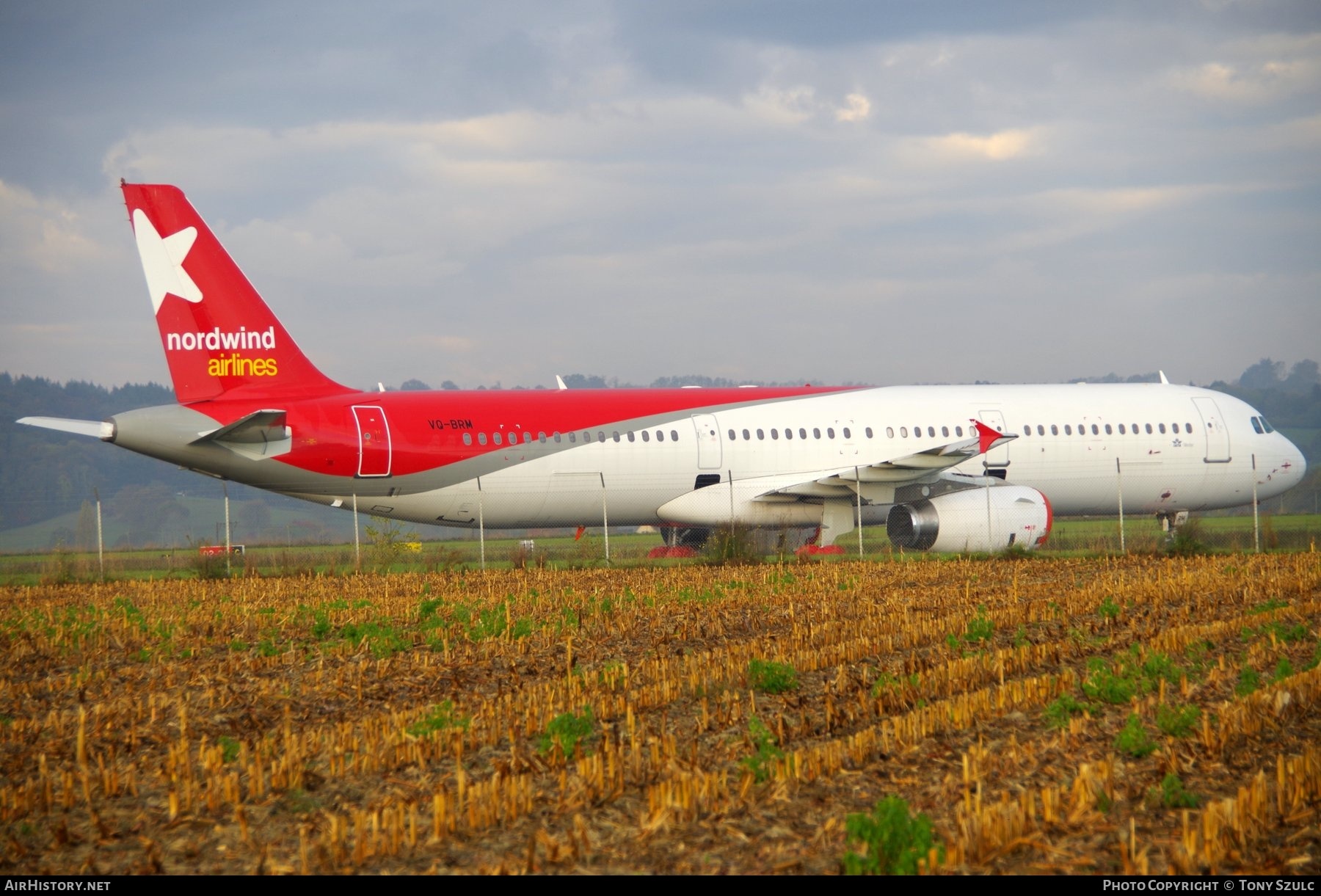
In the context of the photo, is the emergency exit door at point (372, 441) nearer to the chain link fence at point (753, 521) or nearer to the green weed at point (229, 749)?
the chain link fence at point (753, 521)

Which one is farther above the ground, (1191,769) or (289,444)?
(289,444)

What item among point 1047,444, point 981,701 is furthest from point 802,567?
point 981,701

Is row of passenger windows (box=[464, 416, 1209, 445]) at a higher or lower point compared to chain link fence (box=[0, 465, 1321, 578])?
higher

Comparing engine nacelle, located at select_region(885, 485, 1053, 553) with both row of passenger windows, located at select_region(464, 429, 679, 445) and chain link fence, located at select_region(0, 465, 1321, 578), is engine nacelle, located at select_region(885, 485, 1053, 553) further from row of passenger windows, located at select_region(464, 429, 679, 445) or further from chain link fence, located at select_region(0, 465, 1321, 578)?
row of passenger windows, located at select_region(464, 429, 679, 445)

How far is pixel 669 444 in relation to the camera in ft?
89.6

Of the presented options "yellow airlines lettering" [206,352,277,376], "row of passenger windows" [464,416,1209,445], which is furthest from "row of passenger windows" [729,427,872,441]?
"yellow airlines lettering" [206,352,277,376]

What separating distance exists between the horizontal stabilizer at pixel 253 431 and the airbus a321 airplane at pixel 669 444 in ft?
0.12

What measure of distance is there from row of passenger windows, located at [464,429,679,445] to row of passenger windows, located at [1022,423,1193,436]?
350 inches

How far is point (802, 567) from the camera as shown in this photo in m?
22.5

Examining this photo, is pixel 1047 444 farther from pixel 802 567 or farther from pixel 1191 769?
pixel 1191 769

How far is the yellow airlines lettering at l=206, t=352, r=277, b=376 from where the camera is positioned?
23828 mm

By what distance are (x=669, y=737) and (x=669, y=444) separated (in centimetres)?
1908

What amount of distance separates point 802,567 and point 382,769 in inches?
590

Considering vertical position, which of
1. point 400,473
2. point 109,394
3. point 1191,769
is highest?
point 109,394
